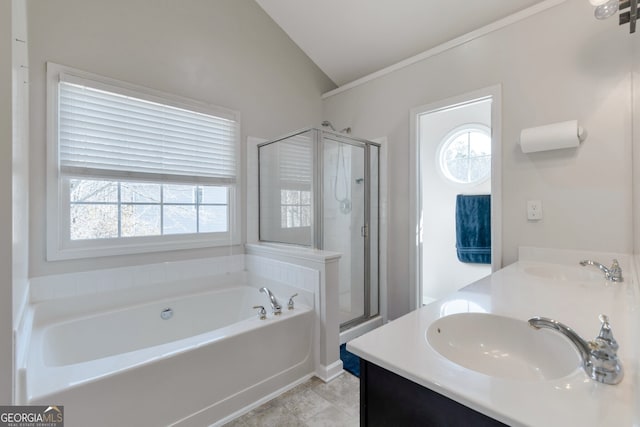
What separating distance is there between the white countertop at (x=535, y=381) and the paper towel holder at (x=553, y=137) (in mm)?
787

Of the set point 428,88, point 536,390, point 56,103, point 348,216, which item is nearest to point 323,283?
point 348,216

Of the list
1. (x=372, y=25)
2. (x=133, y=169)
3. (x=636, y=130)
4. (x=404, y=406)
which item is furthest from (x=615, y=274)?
(x=133, y=169)

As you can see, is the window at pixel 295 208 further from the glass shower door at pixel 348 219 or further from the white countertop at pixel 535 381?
the white countertop at pixel 535 381

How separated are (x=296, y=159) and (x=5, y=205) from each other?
6.04 ft

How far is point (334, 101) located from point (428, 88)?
1102 millimetres

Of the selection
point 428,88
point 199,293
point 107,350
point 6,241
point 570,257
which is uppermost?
point 428,88

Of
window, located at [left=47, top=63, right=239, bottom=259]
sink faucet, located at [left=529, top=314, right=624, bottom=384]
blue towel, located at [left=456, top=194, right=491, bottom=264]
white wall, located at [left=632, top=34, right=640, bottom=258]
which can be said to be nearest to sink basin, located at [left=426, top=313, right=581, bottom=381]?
sink faucet, located at [left=529, top=314, right=624, bottom=384]

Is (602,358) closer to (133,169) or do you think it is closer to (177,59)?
(133,169)

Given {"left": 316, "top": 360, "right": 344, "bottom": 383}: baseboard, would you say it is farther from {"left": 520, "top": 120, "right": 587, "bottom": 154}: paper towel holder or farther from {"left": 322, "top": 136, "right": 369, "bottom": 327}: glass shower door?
{"left": 520, "top": 120, "right": 587, "bottom": 154}: paper towel holder

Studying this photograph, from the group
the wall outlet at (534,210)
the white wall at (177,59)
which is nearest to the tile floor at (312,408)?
the white wall at (177,59)

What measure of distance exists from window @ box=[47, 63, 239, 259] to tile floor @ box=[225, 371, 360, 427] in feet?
4.42

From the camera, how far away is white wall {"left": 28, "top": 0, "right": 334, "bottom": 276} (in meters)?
1.83

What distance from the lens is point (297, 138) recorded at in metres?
2.50

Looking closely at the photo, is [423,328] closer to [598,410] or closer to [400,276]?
[598,410]
